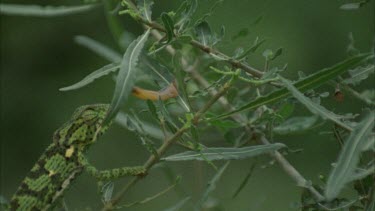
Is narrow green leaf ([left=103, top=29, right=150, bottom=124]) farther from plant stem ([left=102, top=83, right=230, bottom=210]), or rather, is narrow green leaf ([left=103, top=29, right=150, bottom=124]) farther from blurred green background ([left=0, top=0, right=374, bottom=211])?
blurred green background ([left=0, top=0, right=374, bottom=211])

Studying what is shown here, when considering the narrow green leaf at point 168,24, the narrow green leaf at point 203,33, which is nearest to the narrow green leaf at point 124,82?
the narrow green leaf at point 168,24

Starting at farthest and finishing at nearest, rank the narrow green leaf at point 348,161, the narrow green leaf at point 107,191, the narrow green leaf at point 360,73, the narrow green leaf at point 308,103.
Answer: the narrow green leaf at point 107,191 → the narrow green leaf at point 360,73 → the narrow green leaf at point 308,103 → the narrow green leaf at point 348,161

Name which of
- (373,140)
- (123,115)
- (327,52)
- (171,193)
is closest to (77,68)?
(171,193)

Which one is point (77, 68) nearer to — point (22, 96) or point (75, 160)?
point (22, 96)

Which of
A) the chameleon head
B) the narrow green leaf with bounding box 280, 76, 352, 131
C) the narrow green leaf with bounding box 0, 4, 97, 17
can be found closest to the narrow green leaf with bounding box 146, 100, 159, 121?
the narrow green leaf with bounding box 280, 76, 352, 131

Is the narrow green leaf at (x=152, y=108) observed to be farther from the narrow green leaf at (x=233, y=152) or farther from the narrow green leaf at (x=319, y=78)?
the narrow green leaf at (x=319, y=78)

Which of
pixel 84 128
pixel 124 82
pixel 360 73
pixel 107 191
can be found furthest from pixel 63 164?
pixel 360 73
